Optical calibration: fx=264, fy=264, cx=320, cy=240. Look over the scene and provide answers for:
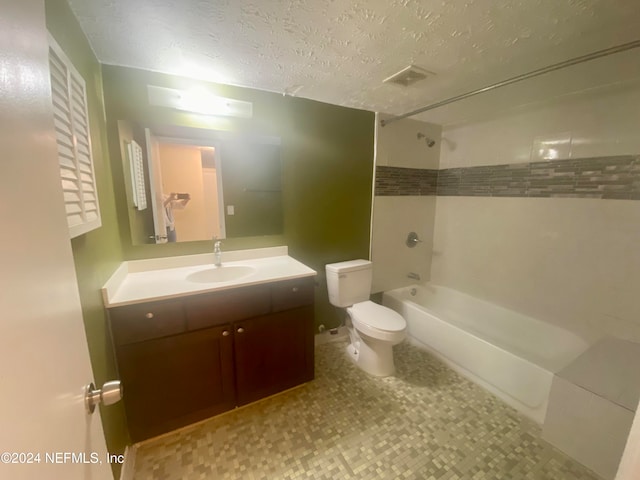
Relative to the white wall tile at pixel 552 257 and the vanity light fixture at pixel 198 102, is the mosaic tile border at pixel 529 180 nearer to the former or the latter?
the white wall tile at pixel 552 257

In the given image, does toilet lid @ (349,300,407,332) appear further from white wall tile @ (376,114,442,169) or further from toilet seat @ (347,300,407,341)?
white wall tile @ (376,114,442,169)

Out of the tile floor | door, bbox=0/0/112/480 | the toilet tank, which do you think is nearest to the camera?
door, bbox=0/0/112/480

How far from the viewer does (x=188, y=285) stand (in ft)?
4.86

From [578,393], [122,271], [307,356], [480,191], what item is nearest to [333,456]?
[307,356]

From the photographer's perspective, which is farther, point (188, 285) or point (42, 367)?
point (188, 285)

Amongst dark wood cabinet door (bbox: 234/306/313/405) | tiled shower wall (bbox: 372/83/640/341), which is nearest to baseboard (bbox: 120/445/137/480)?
dark wood cabinet door (bbox: 234/306/313/405)

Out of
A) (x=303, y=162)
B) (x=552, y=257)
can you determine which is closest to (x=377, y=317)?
(x=303, y=162)

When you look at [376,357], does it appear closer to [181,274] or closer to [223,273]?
[223,273]

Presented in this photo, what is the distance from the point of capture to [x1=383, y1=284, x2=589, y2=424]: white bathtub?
5.44ft

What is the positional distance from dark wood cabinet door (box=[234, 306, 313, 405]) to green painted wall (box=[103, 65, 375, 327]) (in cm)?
55

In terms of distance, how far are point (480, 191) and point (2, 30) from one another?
292cm

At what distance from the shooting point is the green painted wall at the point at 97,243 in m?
0.98

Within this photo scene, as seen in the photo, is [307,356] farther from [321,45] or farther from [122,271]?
[321,45]

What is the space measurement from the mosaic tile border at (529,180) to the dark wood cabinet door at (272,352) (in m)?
1.45
